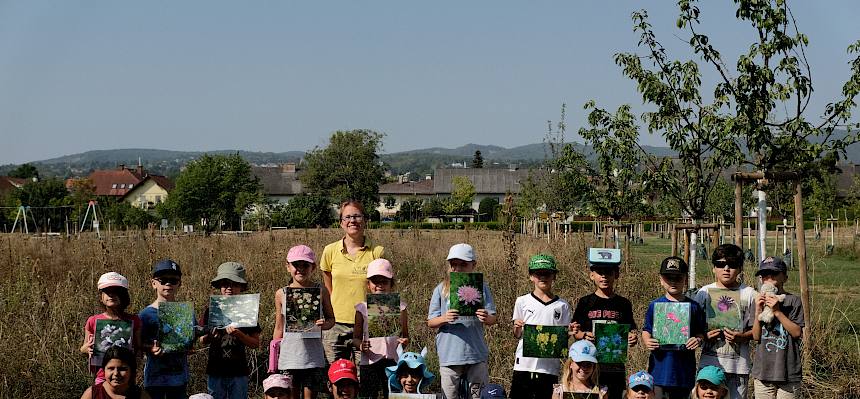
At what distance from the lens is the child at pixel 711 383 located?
575 centimetres

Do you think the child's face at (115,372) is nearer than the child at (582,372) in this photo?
Yes

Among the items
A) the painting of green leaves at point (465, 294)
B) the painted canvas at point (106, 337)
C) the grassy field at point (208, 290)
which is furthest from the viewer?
the grassy field at point (208, 290)

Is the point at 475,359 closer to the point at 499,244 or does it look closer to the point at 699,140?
the point at 699,140

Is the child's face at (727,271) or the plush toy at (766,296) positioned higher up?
the child's face at (727,271)

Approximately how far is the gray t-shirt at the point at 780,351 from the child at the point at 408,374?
2531 mm

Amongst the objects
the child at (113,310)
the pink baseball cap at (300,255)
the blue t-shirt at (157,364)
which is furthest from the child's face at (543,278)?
the child at (113,310)

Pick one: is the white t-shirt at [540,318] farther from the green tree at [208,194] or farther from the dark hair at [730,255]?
the green tree at [208,194]

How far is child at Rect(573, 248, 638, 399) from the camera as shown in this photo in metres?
6.01

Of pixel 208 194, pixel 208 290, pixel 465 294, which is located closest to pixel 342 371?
pixel 465 294

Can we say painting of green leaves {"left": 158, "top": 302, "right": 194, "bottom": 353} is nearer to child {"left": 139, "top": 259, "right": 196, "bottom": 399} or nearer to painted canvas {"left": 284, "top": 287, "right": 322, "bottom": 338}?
child {"left": 139, "top": 259, "right": 196, "bottom": 399}

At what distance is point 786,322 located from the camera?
243 inches

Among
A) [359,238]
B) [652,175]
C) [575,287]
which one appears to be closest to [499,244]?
[575,287]

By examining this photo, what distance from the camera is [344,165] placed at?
90312 millimetres

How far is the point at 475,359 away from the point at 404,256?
9.67 m
